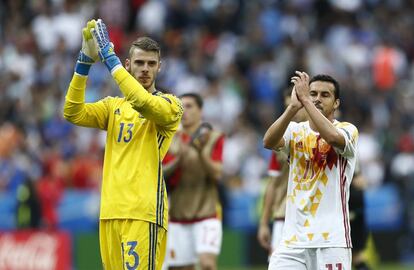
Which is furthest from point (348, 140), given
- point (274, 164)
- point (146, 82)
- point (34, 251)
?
point (34, 251)

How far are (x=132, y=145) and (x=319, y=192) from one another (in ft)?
5.17

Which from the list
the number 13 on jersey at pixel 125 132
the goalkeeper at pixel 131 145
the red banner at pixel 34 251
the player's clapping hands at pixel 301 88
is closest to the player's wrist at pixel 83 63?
the goalkeeper at pixel 131 145

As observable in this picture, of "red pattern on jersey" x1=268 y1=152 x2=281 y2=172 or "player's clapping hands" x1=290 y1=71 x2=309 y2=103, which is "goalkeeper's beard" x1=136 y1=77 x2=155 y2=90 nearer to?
"player's clapping hands" x1=290 y1=71 x2=309 y2=103

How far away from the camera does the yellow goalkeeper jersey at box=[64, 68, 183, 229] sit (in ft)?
29.2

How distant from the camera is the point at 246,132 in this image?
893 inches

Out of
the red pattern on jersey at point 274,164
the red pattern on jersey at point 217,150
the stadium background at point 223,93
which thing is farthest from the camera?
the stadium background at point 223,93

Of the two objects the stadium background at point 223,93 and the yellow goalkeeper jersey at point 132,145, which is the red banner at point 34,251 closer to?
the stadium background at point 223,93

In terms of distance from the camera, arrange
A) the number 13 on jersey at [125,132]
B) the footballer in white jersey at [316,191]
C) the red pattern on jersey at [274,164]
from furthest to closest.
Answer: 1. the red pattern on jersey at [274,164]
2. the footballer in white jersey at [316,191]
3. the number 13 on jersey at [125,132]

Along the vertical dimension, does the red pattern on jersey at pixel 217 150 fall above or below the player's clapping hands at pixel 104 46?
below

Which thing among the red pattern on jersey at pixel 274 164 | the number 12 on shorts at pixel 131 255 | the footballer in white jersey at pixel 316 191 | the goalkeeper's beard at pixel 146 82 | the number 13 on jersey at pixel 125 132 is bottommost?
the number 12 on shorts at pixel 131 255

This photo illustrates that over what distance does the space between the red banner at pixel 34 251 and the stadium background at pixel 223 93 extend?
2cm

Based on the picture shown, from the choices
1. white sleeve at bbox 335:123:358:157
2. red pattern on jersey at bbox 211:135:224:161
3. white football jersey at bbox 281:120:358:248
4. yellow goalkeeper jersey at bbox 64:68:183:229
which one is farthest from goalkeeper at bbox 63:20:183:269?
red pattern on jersey at bbox 211:135:224:161

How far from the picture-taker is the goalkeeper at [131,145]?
8.82 m

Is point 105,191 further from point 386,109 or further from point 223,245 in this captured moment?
point 386,109
